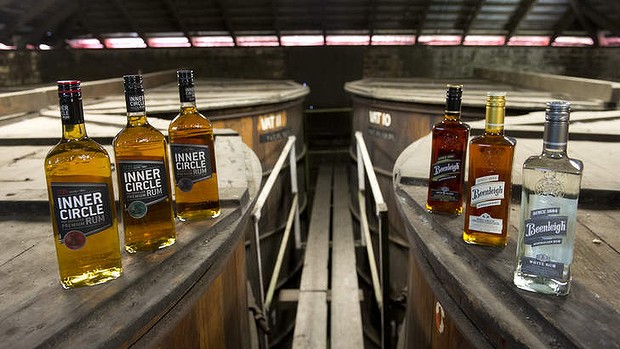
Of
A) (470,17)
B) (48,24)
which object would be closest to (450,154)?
(470,17)

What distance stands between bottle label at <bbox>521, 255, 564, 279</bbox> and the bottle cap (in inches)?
11.4

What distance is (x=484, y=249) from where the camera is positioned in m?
1.23

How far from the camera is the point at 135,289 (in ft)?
3.61

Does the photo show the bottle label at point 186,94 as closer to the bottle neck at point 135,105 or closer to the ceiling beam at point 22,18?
the bottle neck at point 135,105

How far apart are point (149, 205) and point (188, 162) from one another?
0.21 m

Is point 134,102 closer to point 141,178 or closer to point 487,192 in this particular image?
point 141,178

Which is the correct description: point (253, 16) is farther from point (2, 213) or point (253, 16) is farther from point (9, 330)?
point (9, 330)

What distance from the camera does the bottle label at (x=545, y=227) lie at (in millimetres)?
971

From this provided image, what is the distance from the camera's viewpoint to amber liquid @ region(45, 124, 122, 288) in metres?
1.05

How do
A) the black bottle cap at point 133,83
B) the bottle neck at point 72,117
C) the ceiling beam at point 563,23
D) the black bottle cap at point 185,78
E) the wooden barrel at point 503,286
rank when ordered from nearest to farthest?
the wooden barrel at point 503,286 < the bottle neck at point 72,117 < the black bottle cap at point 133,83 < the black bottle cap at point 185,78 < the ceiling beam at point 563,23

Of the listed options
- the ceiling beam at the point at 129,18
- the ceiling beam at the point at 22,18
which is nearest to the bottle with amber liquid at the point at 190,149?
the ceiling beam at the point at 129,18

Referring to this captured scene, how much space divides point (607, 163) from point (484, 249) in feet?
3.92

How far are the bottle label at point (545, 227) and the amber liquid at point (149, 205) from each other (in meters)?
0.89

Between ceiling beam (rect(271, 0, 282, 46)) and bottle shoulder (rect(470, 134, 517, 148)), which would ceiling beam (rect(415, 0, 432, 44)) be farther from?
bottle shoulder (rect(470, 134, 517, 148))
